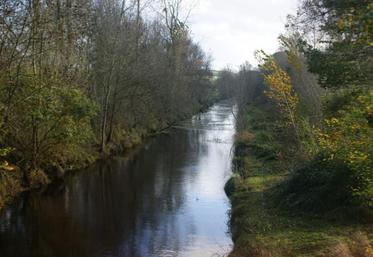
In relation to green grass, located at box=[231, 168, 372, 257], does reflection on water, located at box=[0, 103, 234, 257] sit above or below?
below

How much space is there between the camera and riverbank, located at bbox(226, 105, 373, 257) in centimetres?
1265

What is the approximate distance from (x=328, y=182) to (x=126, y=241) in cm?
685

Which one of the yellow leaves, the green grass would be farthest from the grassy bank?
the yellow leaves

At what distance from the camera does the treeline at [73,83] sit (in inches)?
787

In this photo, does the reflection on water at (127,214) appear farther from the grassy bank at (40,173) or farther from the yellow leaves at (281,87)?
the yellow leaves at (281,87)

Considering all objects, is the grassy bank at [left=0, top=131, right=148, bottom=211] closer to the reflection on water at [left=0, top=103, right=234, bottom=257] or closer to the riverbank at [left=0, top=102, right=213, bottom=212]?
the riverbank at [left=0, top=102, right=213, bottom=212]

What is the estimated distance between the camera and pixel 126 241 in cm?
1648

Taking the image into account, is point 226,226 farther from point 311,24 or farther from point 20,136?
point 20,136

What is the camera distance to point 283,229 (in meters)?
14.8

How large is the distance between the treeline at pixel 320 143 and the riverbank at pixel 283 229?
0.05 meters

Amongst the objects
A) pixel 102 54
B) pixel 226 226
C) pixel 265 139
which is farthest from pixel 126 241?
pixel 102 54

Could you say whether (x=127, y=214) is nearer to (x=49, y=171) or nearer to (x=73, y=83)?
(x=49, y=171)

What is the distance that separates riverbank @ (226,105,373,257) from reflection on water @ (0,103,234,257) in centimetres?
94

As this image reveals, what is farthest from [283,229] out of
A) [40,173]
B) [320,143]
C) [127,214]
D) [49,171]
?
[49,171]
